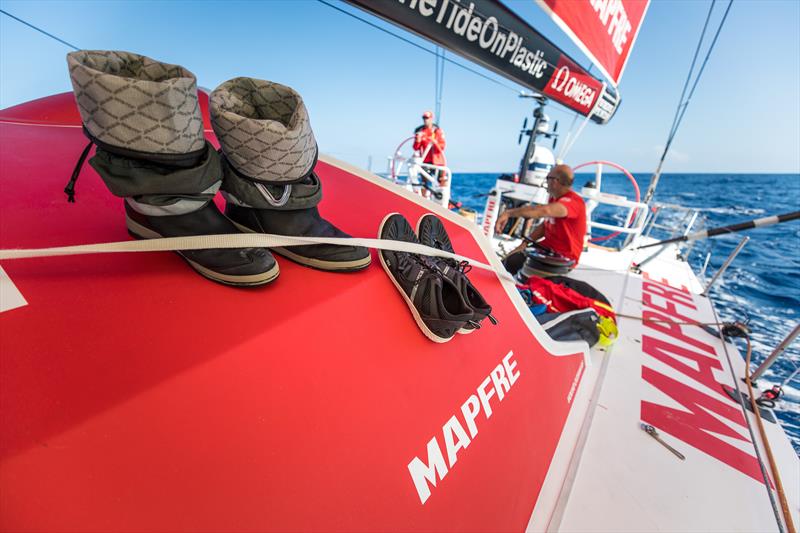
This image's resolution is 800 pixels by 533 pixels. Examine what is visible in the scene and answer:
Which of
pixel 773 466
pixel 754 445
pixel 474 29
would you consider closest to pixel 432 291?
pixel 474 29

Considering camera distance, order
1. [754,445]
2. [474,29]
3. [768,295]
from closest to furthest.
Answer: [474,29]
[754,445]
[768,295]

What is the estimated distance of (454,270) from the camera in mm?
948

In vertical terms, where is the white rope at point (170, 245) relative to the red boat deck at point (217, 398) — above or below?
above

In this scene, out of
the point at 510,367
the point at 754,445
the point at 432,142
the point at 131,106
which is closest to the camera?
the point at 131,106

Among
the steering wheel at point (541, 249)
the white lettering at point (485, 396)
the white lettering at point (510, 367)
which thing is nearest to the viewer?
the white lettering at point (485, 396)

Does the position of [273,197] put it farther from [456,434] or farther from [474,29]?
[474,29]

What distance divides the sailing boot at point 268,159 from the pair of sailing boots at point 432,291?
22 centimetres

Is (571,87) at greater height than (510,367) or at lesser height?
greater

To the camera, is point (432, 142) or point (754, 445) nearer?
point (754, 445)

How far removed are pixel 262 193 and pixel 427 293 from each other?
0.48 m

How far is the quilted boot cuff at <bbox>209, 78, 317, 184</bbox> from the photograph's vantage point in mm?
583

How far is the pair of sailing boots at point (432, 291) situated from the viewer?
0.83m

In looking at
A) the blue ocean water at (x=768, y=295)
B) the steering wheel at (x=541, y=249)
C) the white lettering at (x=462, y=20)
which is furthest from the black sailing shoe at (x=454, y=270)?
the blue ocean water at (x=768, y=295)

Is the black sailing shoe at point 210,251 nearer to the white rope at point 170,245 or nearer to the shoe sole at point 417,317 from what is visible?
the white rope at point 170,245
